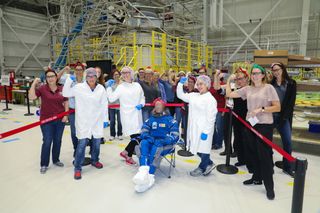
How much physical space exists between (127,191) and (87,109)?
1.27 meters

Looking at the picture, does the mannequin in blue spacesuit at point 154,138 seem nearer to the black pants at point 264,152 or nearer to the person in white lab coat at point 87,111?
the person in white lab coat at point 87,111

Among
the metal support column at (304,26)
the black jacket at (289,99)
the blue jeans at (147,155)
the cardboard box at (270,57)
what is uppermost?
the metal support column at (304,26)

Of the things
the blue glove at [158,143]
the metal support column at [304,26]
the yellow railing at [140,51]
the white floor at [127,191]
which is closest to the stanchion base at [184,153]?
the white floor at [127,191]

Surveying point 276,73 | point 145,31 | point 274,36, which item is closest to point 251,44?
point 274,36

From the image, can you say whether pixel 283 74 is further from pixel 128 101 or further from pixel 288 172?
pixel 128 101

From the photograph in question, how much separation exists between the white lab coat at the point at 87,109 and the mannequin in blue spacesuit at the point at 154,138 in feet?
2.38

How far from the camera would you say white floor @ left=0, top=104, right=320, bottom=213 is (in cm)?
270

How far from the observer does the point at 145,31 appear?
33.4ft

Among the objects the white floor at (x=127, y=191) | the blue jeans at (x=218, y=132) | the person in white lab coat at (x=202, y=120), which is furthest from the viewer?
the blue jeans at (x=218, y=132)

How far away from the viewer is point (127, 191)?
121 inches

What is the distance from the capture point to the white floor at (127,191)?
2.70m

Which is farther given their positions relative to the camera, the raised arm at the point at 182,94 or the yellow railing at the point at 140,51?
the yellow railing at the point at 140,51

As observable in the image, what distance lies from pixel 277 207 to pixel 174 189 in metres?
1.23

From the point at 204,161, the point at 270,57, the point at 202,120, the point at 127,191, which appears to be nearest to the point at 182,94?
the point at 202,120
